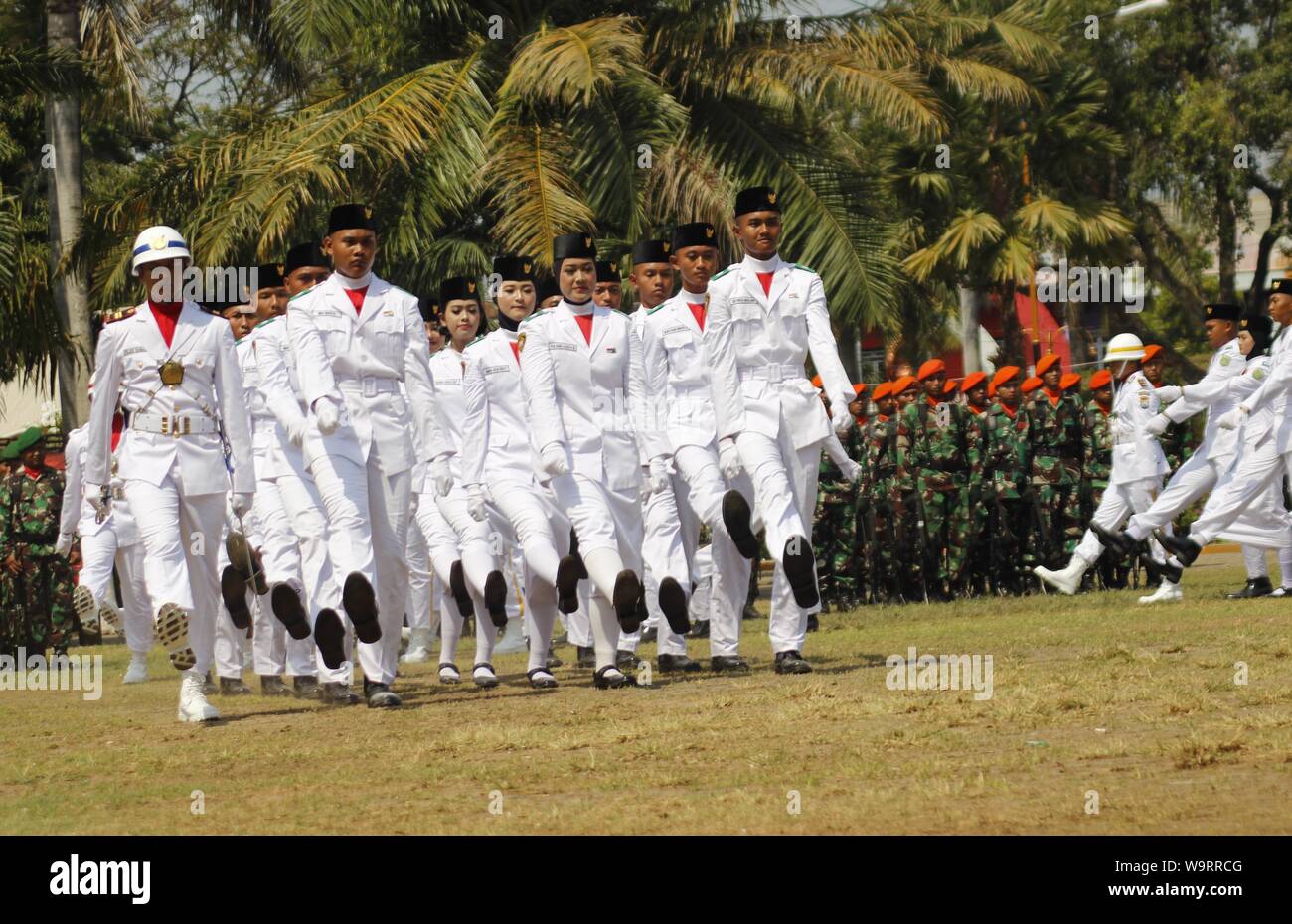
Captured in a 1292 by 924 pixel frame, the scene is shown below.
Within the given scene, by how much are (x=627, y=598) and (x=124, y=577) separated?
19.0 ft

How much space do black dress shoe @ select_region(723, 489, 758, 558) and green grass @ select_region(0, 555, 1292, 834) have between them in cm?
72

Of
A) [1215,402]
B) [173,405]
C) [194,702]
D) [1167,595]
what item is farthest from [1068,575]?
[173,405]

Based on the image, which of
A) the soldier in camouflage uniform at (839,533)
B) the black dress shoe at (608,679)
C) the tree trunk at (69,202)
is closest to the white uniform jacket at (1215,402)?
the soldier in camouflage uniform at (839,533)

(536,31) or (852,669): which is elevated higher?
(536,31)

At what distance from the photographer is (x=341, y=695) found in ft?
35.9

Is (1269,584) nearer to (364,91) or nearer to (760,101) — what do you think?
(760,101)

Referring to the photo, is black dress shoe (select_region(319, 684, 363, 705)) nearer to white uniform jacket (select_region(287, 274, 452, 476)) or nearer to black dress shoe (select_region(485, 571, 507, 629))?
black dress shoe (select_region(485, 571, 507, 629))

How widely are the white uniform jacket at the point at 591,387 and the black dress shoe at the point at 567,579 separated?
24.1 inches

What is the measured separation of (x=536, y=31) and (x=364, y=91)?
6.25ft

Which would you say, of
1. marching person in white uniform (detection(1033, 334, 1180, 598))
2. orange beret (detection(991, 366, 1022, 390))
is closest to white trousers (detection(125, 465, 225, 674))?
marching person in white uniform (detection(1033, 334, 1180, 598))

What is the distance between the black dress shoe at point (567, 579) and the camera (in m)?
10.4

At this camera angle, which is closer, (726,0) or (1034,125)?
(726,0)
